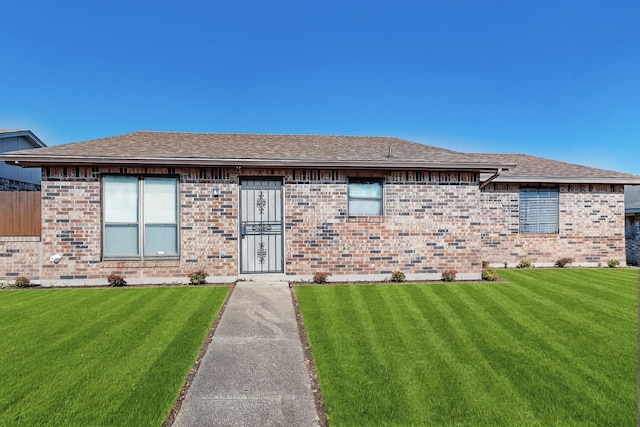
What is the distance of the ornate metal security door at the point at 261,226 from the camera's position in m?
7.86

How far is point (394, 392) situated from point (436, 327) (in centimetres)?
204

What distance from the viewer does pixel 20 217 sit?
7383 mm

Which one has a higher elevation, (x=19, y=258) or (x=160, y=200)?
(x=160, y=200)

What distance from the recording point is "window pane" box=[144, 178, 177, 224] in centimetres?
754

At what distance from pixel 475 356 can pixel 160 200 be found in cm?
728

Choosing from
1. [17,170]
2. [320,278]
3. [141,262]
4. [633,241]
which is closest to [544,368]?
[320,278]

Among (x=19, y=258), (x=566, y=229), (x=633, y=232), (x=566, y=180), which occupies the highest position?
(x=566, y=180)

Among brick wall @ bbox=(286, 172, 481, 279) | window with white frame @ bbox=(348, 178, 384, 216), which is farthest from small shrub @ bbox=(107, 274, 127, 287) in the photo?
window with white frame @ bbox=(348, 178, 384, 216)

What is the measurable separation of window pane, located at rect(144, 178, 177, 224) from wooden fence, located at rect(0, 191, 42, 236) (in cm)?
254

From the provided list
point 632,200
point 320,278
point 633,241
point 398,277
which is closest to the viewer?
point 320,278

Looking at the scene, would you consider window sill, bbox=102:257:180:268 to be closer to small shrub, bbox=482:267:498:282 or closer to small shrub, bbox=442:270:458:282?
small shrub, bbox=442:270:458:282

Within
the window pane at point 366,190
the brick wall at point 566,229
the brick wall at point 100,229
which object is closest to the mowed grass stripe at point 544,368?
the window pane at point 366,190

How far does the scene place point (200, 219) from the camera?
7625mm

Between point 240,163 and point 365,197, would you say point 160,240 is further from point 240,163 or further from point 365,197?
point 365,197
